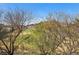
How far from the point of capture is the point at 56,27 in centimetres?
209

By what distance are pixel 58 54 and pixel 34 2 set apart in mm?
665

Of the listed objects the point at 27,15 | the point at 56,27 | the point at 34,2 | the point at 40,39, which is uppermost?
the point at 34,2

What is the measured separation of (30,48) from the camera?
6.79ft

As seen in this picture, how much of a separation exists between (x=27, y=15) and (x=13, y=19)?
0.56 ft

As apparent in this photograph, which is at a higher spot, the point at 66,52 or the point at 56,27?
the point at 56,27
